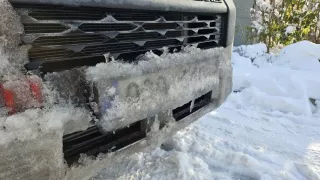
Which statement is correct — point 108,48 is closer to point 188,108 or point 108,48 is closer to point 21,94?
point 21,94

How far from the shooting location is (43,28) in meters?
1.26

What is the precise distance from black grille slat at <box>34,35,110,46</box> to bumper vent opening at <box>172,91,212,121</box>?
78 cm

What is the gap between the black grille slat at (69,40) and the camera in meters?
1.24

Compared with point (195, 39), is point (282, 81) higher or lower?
lower

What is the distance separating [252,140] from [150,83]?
1.80 metres

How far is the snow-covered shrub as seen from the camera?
25.1ft

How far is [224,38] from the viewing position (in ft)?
7.94

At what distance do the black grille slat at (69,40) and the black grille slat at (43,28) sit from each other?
0.04m

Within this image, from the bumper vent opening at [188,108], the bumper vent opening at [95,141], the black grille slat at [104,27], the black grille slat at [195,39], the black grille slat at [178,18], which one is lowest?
the bumper vent opening at [188,108]

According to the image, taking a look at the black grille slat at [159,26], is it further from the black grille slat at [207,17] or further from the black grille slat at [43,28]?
the black grille slat at [43,28]

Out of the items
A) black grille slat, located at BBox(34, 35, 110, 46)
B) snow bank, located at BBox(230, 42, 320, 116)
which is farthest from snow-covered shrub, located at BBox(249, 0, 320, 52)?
black grille slat, located at BBox(34, 35, 110, 46)

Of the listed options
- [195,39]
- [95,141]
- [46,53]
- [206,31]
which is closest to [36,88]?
[46,53]

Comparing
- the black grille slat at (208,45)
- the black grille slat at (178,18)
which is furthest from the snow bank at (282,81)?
the black grille slat at (178,18)

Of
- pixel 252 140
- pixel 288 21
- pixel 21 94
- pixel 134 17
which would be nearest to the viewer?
pixel 21 94
